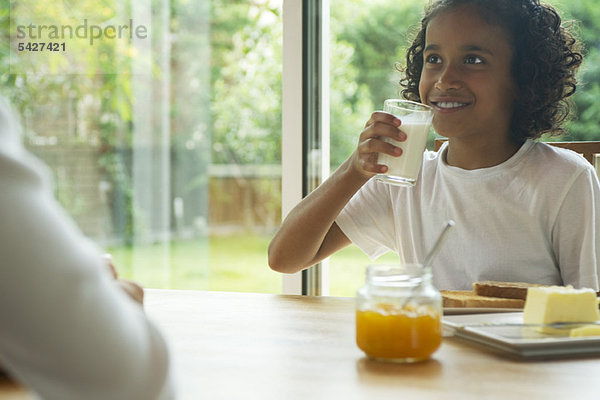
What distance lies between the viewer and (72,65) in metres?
3.14

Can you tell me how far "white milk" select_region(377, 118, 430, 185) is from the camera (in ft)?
4.83

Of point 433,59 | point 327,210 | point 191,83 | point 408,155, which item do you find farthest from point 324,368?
point 191,83

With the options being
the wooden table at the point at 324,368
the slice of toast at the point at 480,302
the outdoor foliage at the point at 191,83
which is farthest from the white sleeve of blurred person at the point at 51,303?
the outdoor foliage at the point at 191,83

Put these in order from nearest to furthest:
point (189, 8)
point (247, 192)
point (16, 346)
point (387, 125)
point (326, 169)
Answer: point (16, 346) < point (387, 125) < point (326, 169) < point (189, 8) < point (247, 192)

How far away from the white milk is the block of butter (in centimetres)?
51

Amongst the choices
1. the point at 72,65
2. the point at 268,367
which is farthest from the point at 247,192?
the point at 268,367

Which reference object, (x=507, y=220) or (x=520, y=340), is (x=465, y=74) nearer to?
(x=507, y=220)

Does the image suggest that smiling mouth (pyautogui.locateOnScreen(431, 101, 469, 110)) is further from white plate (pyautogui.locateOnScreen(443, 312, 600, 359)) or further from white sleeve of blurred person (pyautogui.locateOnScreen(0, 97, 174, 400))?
white sleeve of blurred person (pyautogui.locateOnScreen(0, 97, 174, 400))

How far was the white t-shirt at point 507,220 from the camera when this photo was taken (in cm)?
158

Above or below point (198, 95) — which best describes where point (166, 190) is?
Answer: below

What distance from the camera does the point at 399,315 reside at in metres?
0.89

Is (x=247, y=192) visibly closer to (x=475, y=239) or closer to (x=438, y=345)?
(x=475, y=239)

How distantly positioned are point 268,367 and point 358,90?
2551mm

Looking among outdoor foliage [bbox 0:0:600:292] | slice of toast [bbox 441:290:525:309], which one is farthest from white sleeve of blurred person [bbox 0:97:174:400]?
outdoor foliage [bbox 0:0:600:292]
